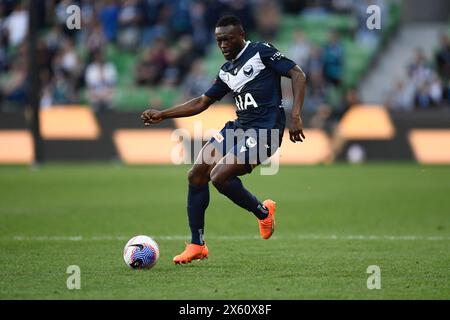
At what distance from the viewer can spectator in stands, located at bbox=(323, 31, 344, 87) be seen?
26500 millimetres

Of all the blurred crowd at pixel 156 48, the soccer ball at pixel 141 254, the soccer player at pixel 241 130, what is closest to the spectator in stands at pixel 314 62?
the blurred crowd at pixel 156 48

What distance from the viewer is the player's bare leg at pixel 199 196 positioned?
34.0ft

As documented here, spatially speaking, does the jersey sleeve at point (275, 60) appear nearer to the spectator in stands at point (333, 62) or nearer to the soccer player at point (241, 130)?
the soccer player at point (241, 130)

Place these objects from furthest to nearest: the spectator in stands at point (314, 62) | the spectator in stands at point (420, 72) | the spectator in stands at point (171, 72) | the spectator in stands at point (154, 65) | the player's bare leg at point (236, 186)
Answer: the spectator in stands at point (154, 65) → the spectator in stands at point (171, 72) → the spectator in stands at point (314, 62) → the spectator in stands at point (420, 72) → the player's bare leg at point (236, 186)

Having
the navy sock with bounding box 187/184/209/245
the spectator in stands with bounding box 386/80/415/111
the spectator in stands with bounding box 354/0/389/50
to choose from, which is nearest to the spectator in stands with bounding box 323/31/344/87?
the spectator in stands with bounding box 386/80/415/111

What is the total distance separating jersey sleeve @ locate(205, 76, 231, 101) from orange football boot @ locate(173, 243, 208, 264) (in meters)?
1.53

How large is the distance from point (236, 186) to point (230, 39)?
140 centimetres

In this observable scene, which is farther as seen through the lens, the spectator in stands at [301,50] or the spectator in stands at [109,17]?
the spectator in stands at [109,17]

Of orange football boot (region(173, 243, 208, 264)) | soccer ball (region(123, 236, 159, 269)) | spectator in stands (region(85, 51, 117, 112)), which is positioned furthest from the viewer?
spectator in stands (region(85, 51, 117, 112))

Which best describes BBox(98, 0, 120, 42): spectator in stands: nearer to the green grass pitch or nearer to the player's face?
the green grass pitch

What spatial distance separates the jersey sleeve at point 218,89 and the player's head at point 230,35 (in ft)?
1.50
